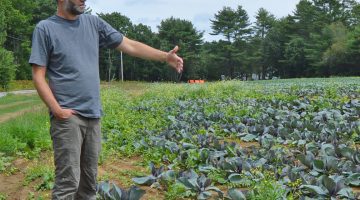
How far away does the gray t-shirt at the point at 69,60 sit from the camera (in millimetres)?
3152

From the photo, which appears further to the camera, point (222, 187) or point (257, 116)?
point (257, 116)

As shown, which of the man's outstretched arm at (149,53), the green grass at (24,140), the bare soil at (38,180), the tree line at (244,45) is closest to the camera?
the man's outstretched arm at (149,53)

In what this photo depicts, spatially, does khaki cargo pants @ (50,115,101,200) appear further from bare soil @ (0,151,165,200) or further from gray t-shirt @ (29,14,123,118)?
bare soil @ (0,151,165,200)

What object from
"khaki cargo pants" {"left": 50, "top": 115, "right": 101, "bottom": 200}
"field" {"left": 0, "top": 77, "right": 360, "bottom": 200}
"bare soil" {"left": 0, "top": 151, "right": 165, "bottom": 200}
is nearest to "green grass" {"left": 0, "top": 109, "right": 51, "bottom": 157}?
"field" {"left": 0, "top": 77, "right": 360, "bottom": 200}

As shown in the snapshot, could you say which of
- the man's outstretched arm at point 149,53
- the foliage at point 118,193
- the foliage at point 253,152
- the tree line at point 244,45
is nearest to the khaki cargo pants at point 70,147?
the foliage at point 118,193

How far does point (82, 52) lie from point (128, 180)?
2.30 meters

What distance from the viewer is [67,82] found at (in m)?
3.21

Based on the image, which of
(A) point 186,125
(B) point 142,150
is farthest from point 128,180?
(A) point 186,125

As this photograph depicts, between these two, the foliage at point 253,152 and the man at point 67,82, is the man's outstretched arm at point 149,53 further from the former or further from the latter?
the foliage at point 253,152

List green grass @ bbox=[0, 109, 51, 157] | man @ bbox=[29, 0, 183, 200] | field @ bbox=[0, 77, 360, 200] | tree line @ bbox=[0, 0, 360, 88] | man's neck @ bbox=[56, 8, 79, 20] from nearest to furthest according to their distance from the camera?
man @ bbox=[29, 0, 183, 200]
man's neck @ bbox=[56, 8, 79, 20]
field @ bbox=[0, 77, 360, 200]
green grass @ bbox=[0, 109, 51, 157]
tree line @ bbox=[0, 0, 360, 88]

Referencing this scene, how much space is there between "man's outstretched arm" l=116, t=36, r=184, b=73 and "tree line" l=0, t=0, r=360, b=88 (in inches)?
2125

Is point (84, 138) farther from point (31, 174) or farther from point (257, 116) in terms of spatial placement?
point (257, 116)

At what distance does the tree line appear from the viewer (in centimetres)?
5756

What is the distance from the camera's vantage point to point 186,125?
8.44 m
